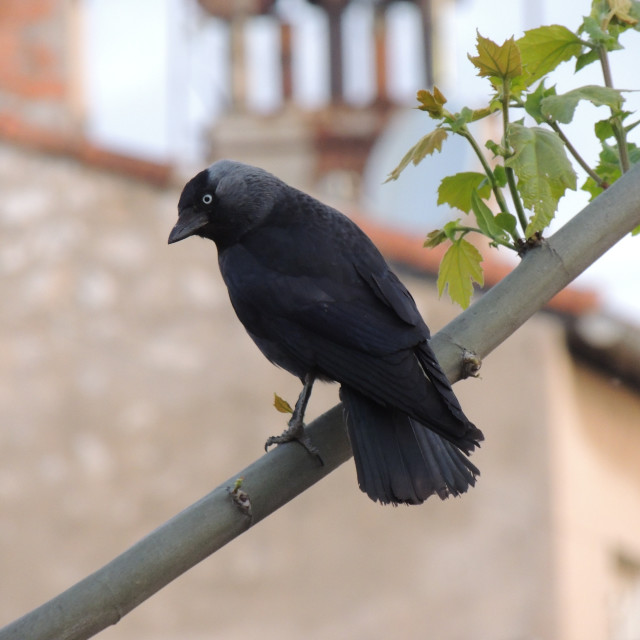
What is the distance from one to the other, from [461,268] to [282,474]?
50 cm

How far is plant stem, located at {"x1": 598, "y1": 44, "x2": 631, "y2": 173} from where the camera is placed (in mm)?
2133

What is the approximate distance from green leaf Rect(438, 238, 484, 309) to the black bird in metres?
0.13

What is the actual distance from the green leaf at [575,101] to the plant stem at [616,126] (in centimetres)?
3

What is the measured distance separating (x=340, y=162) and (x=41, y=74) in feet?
44.9

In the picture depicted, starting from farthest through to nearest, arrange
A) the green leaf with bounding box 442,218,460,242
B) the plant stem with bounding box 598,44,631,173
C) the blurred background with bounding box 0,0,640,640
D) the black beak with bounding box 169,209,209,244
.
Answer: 1. the blurred background with bounding box 0,0,640,640
2. the black beak with bounding box 169,209,209,244
3. the green leaf with bounding box 442,218,460,242
4. the plant stem with bounding box 598,44,631,173

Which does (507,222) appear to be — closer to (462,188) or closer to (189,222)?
(462,188)

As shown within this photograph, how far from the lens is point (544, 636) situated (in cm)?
940

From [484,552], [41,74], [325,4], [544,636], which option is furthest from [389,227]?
[325,4]

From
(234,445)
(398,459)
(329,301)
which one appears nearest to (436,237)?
(398,459)

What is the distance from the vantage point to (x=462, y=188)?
7.47 feet

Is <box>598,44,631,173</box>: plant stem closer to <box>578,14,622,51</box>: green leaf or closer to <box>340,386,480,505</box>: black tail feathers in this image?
<box>578,14,622,51</box>: green leaf

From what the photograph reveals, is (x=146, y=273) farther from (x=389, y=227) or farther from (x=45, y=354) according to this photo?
(x=389, y=227)

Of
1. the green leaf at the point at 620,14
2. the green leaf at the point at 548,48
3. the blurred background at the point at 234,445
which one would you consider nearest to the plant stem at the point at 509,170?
the green leaf at the point at 548,48

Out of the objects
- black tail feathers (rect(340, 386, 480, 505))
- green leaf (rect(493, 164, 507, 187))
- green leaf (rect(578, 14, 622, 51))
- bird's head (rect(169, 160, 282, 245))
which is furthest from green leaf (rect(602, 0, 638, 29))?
bird's head (rect(169, 160, 282, 245))
